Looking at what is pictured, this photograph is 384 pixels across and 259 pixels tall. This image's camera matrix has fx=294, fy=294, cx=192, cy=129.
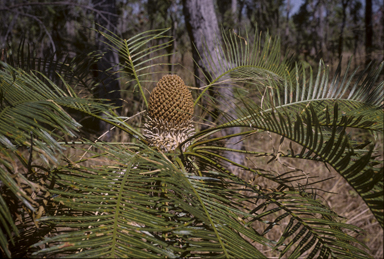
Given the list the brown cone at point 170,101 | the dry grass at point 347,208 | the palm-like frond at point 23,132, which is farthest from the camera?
the dry grass at point 347,208

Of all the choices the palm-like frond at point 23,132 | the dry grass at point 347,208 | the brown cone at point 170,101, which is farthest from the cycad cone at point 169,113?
the dry grass at point 347,208

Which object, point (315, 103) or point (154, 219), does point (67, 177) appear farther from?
point (315, 103)

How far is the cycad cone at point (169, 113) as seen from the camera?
1239 millimetres

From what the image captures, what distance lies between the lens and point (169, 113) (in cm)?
124

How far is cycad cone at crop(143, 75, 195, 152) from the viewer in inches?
48.8

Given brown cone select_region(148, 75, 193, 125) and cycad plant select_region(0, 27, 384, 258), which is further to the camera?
brown cone select_region(148, 75, 193, 125)

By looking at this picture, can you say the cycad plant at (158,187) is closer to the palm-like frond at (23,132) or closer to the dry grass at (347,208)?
the palm-like frond at (23,132)

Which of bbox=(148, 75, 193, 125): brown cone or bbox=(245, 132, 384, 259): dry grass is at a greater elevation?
bbox=(148, 75, 193, 125): brown cone

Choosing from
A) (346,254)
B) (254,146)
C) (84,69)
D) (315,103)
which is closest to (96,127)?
(254,146)

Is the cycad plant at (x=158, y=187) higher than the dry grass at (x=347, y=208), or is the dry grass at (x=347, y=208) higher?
the cycad plant at (x=158, y=187)

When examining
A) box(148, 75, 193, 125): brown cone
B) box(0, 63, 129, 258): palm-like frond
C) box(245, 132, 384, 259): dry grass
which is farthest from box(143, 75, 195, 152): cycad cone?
box(245, 132, 384, 259): dry grass

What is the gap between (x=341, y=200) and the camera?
2930 millimetres

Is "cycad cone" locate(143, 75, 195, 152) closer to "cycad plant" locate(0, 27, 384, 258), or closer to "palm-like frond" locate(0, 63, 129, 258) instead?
"cycad plant" locate(0, 27, 384, 258)

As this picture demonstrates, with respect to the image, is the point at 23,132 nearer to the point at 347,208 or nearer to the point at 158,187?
the point at 158,187
